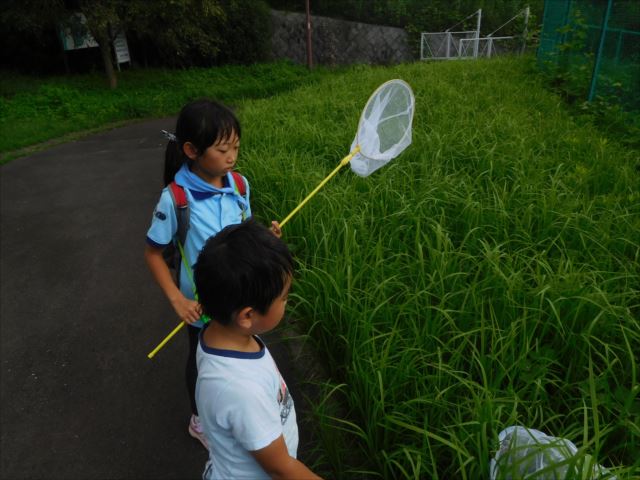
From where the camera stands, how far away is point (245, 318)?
1147 millimetres

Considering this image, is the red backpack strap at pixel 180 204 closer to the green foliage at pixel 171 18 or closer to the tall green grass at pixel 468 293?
the tall green grass at pixel 468 293

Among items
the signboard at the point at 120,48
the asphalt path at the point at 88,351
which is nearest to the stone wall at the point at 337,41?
the signboard at the point at 120,48

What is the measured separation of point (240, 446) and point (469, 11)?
79.2 ft

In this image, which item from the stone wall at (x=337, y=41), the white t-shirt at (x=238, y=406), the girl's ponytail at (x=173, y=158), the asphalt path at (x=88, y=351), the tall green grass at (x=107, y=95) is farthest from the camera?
the stone wall at (x=337, y=41)

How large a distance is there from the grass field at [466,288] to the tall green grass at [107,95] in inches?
246

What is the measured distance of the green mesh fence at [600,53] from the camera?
5.74m

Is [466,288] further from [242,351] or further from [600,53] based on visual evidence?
[600,53]

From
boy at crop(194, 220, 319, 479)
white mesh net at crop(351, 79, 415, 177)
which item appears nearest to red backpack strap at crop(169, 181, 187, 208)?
boy at crop(194, 220, 319, 479)

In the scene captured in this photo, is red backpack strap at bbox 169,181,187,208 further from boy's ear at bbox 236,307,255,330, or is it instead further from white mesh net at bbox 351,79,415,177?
white mesh net at bbox 351,79,415,177

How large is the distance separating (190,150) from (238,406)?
1029 millimetres

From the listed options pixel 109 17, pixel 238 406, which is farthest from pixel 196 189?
pixel 109 17

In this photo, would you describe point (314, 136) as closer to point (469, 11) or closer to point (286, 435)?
point (286, 435)

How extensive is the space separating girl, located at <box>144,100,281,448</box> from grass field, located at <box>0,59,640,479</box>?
81 cm

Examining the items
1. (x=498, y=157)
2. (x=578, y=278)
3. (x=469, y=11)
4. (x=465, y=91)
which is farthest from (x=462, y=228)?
(x=469, y=11)
